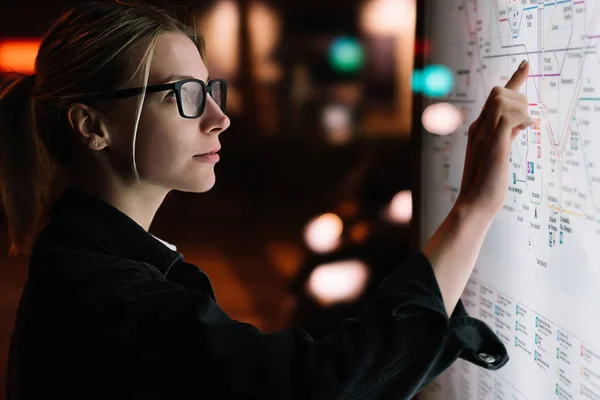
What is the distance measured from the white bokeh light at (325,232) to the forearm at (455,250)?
2.93 ft

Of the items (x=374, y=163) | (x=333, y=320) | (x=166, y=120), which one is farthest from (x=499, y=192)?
(x=333, y=320)

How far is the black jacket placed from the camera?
2.91 feet

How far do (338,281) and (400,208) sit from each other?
25 centimetres

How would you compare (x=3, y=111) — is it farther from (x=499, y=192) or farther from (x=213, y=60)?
(x=499, y=192)

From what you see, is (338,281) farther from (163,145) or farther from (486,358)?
(486,358)

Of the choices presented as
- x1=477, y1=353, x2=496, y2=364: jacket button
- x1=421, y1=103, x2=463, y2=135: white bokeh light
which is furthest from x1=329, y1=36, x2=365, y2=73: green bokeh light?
x1=477, y1=353, x2=496, y2=364: jacket button

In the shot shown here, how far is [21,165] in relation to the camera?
1380 mm

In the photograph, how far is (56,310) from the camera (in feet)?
3.42

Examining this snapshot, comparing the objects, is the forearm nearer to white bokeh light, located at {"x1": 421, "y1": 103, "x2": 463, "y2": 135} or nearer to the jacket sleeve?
the jacket sleeve

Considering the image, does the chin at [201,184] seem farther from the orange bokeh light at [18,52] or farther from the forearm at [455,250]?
the orange bokeh light at [18,52]

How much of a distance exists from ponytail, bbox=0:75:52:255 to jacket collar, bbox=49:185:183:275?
0.69 ft

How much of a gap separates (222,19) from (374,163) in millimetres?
520

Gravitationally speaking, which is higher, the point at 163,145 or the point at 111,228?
the point at 163,145

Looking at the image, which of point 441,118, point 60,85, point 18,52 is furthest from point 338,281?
point 18,52
